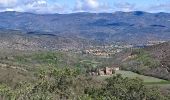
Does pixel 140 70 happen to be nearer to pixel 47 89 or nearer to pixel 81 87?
pixel 81 87

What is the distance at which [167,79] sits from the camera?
124938 mm

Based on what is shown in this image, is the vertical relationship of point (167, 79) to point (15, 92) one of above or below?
below

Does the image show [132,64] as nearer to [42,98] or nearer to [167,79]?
[167,79]

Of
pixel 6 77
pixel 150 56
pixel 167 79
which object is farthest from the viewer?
pixel 150 56

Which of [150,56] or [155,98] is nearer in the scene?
[155,98]

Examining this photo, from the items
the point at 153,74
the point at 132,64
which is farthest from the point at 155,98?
the point at 132,64

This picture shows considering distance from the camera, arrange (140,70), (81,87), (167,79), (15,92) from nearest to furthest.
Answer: (15,92) → (81,87) → (167,79) → (140,70)

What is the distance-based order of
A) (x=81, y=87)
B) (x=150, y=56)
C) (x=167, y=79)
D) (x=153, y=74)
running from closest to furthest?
(x=81, y=87) < (x=167, y=79) < (x=153, y=74) < (x=150, y=56)

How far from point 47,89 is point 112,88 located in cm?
1429

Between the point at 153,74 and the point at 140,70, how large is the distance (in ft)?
33.4

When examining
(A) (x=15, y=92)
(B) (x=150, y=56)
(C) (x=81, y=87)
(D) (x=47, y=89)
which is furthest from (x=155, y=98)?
(B) (x=150, y=56)

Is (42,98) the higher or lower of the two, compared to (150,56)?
higher

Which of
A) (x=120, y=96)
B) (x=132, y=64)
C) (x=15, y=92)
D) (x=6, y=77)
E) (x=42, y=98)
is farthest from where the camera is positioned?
(x=132, y=64)

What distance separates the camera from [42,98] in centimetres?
6519
